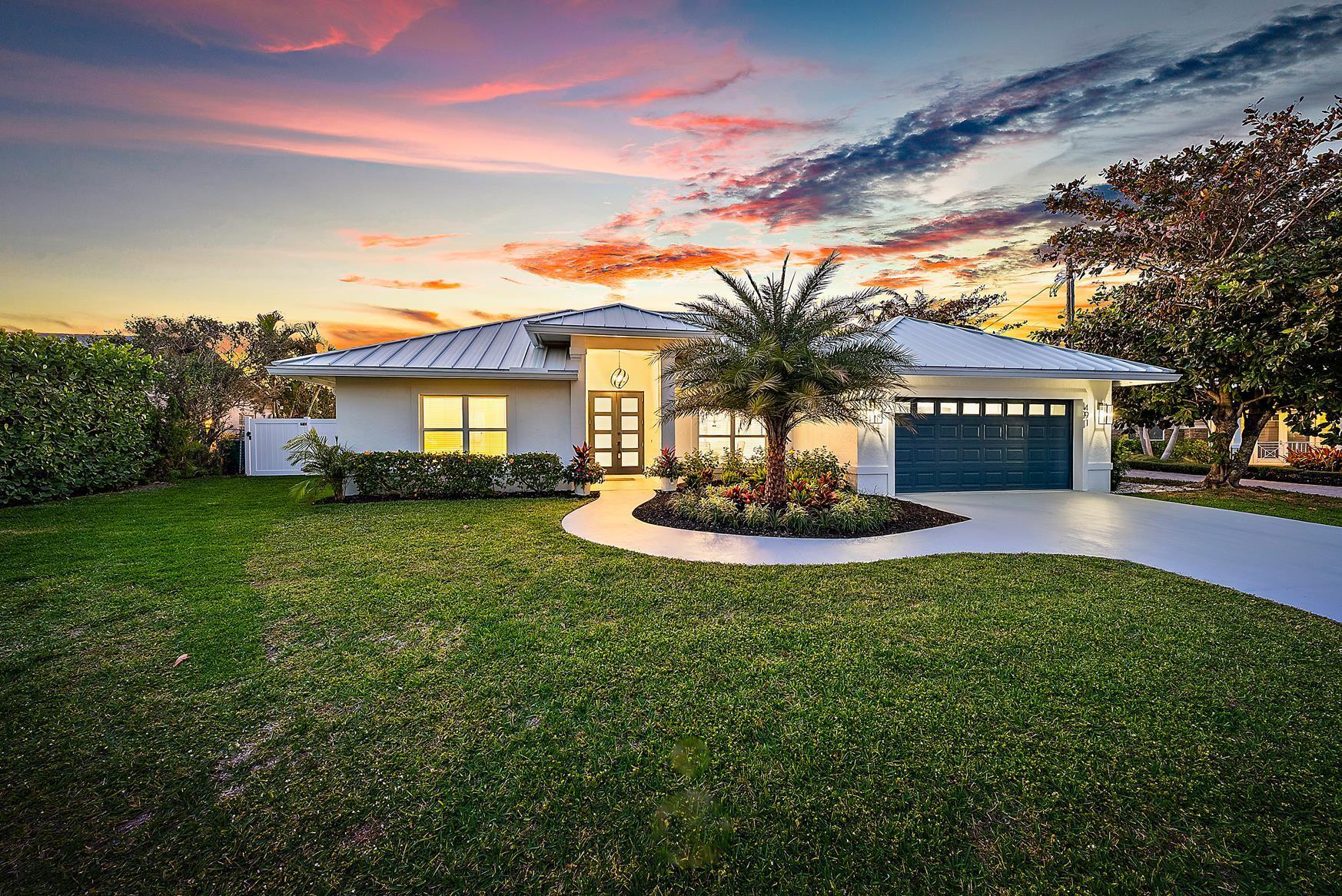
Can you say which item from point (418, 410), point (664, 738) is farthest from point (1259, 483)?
point (418, 410)

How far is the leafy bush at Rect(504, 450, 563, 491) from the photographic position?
11.4 meters

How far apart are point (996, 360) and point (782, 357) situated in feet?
22.4

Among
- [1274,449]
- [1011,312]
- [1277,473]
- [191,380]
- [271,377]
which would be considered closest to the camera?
[191,380]

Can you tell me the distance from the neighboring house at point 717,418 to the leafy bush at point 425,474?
878mm

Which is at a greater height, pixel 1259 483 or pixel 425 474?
pixel 425 474

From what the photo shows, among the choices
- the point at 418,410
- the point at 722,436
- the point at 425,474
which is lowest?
the point at 425,474

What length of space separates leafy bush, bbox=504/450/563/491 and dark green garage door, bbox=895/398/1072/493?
7671mm

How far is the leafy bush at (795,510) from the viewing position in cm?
803

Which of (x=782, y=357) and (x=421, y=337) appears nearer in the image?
(x=782, y=357)

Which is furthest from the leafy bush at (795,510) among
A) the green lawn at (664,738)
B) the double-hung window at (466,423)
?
the double-hung window at (466,423)

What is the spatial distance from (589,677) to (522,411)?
9.55 m

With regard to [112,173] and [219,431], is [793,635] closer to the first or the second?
[112,173]

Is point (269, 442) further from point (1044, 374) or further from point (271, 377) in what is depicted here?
point (1044, 374)

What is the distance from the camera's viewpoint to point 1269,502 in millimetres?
11211
